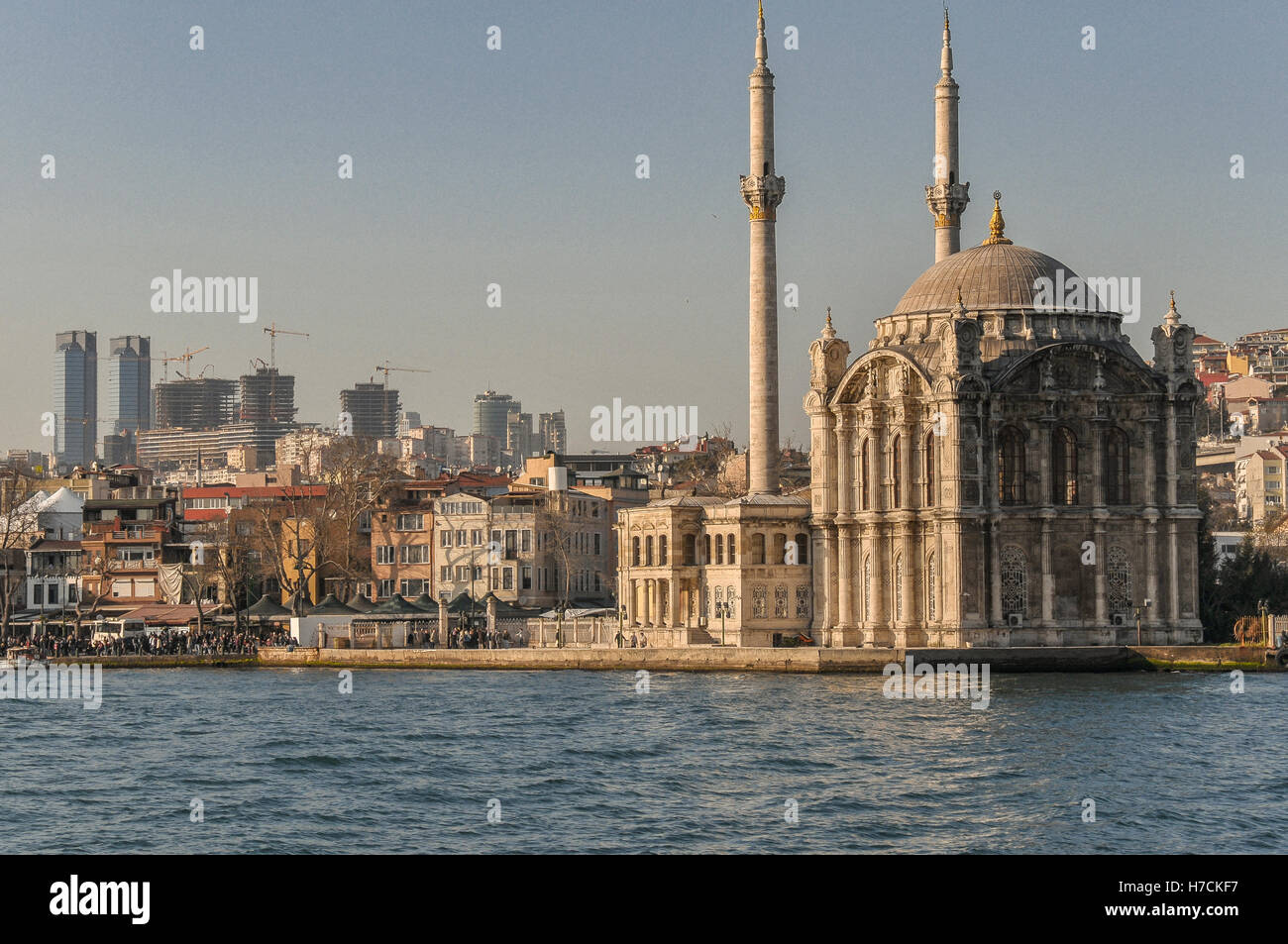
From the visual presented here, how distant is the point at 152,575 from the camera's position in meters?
95.8

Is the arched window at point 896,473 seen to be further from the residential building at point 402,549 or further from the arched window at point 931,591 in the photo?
the residential building at point 402,549

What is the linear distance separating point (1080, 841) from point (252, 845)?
12207mm

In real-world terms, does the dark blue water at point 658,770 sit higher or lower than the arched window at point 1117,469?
lower

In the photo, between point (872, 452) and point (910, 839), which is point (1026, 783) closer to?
point (910, 839)

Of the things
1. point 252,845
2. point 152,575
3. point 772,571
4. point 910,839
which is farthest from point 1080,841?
point 152,575

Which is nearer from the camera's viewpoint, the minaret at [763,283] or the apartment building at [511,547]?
the minaret at [763,283]

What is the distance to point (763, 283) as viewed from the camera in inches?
2916

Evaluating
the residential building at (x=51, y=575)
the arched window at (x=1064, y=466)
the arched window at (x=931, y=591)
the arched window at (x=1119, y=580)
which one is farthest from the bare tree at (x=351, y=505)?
the arched window at (x=1119, y=580)

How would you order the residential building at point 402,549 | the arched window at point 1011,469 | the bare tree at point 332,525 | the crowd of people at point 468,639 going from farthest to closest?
1. the residential building at point 402,549
2. the bare tree at point 332,525
3. the crowd of people at point 468,639
4. the arched window at point 1011,469

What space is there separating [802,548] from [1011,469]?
967 cm

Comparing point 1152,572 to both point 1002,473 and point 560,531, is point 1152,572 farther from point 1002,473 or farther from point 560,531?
point 560,531

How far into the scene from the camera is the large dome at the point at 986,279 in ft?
224

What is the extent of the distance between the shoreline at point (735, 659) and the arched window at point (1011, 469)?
612 centimetres
